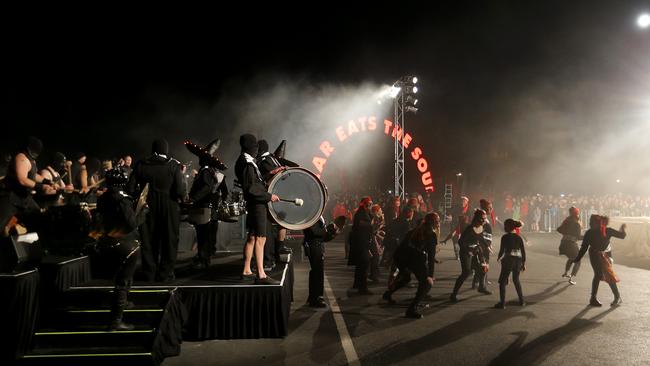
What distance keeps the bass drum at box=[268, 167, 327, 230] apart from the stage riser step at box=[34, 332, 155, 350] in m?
2.19

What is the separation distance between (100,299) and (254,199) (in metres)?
2.22

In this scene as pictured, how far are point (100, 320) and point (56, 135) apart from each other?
54.4 feet

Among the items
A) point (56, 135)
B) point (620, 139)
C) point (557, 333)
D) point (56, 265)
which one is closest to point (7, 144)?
point (56, 135)

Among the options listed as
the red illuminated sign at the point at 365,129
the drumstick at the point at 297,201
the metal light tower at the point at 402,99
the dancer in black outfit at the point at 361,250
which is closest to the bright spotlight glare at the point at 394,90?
the metal light tower at the point at 402,99

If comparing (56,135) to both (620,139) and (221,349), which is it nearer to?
(221,349)

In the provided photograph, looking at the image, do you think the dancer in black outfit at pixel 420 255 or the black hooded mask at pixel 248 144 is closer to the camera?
the black hooded mask at pixel 248 144

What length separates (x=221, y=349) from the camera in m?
5.23

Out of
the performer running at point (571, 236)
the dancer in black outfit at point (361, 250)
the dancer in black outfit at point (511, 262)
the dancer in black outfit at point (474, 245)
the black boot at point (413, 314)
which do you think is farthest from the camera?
the performer running at point (571, 236)

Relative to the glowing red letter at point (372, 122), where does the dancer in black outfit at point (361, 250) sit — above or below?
below

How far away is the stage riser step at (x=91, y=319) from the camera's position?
16.3 feet

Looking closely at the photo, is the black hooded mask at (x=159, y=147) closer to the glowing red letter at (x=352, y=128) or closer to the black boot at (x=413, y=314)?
the black boot at (x=413, y=314)

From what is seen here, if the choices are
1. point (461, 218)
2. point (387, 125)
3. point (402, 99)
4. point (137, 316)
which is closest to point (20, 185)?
point (137, 316)

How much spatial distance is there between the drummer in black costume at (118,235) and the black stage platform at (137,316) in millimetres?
327

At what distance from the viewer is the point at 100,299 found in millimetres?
5426
